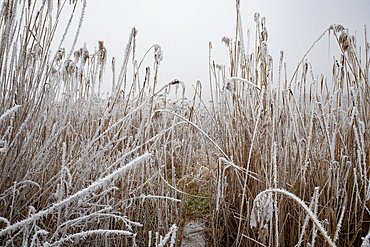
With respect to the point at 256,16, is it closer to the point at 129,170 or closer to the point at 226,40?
the point at 226,40

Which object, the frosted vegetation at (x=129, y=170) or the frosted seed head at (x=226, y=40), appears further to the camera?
the frosted seed head at (x=226, y=40)

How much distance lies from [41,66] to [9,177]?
1.39 feet

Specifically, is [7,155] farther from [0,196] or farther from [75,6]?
[75,6]

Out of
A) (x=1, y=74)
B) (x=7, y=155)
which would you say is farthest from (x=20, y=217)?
(x=1, y=74)

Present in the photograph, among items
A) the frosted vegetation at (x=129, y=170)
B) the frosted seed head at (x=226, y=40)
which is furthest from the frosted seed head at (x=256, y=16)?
the frosted seed head at (x=226, y=40)

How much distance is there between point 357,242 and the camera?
0.97 m

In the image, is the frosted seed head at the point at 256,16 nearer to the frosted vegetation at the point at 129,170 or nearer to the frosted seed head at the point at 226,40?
the frosted vegetation at the point at 129,170

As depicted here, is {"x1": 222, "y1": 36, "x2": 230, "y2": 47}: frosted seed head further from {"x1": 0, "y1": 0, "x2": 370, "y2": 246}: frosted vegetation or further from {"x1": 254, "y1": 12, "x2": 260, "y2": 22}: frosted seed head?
{"x1": 254, "y1": 12, "x2": 260, "y2": 22}: frosted seed head

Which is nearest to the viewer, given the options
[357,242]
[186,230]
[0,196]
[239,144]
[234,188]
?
[0,196]

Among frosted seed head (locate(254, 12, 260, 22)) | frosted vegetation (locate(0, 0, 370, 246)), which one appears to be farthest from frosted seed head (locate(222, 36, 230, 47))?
frosted seed head (locate(254, 12, 260, 22))

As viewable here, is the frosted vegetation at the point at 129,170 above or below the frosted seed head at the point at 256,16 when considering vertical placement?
below

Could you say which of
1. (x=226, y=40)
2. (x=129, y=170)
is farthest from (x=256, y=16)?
(x=129, y=170)

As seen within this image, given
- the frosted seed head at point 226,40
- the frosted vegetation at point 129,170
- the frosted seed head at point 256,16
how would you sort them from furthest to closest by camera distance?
the frosted seed head at point 226,40, the frosted seed head at point 256,16, the frosted vegetation at point 129,170

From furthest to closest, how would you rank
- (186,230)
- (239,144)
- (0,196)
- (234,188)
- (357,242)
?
(186,230) → (234,188) → (239,144) → (357,242) → (0,196)
